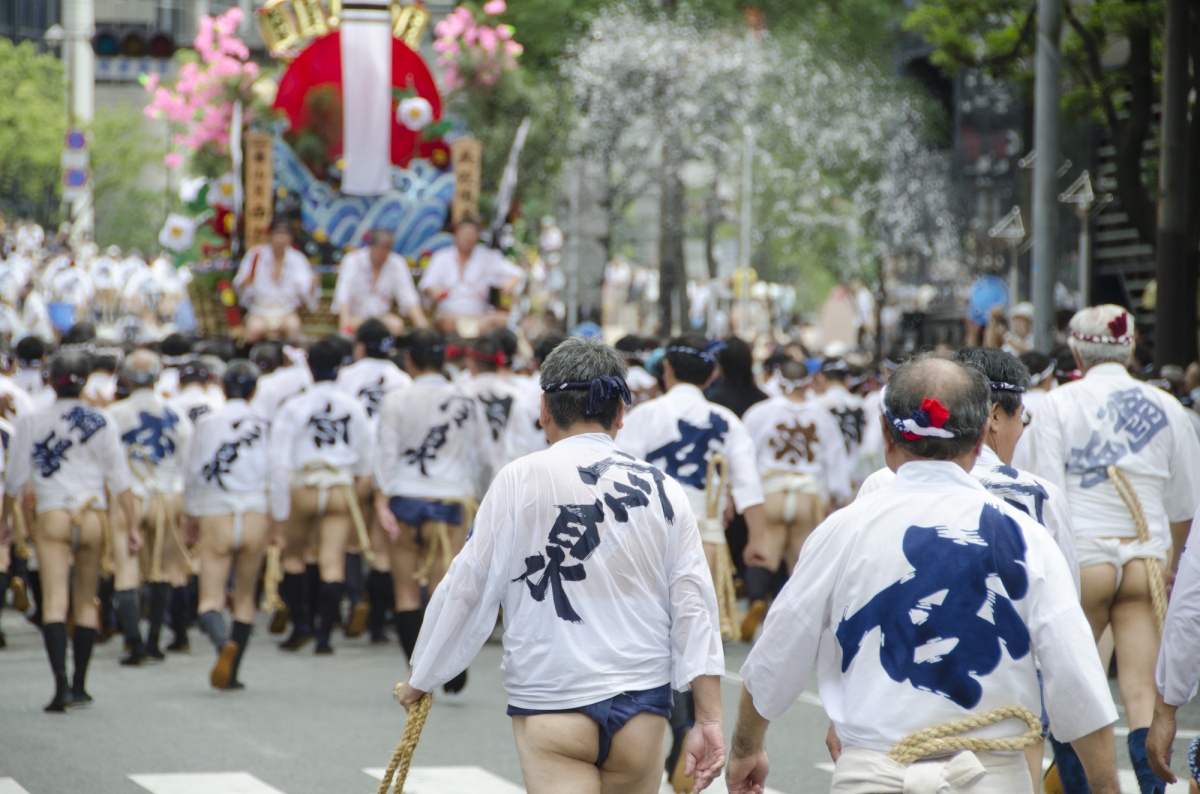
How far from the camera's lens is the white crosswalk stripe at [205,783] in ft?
23.9

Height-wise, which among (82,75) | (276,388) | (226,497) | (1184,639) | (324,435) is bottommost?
(226,497)

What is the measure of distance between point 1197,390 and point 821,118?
2286 cm

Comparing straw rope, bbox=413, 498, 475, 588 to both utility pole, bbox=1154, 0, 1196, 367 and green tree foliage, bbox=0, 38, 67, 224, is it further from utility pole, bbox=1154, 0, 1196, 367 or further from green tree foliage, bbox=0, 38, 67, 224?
green tree foliage, bbox=0, 38, 67, 224

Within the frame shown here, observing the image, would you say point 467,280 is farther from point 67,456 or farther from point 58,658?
point 58,658

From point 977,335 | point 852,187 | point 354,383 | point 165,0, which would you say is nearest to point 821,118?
point 852,187

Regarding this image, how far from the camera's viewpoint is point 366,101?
19.9 meters

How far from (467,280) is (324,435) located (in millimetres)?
6918

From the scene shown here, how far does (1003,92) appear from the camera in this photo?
2973 centimetres

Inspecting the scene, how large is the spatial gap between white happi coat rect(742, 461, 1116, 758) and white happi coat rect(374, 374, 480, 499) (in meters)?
6.12

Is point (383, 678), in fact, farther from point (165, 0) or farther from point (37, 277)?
point (165, 0)

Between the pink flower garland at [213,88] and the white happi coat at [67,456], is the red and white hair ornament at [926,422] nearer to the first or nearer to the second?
the white happi coat at [67,456]

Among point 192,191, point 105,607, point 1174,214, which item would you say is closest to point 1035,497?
point 105,607

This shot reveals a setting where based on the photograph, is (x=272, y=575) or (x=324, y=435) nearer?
(x=324, y=435)

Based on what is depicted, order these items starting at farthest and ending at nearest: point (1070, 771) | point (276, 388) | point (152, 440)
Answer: point (276, 388), point (152, 440), point (1070, 771)
